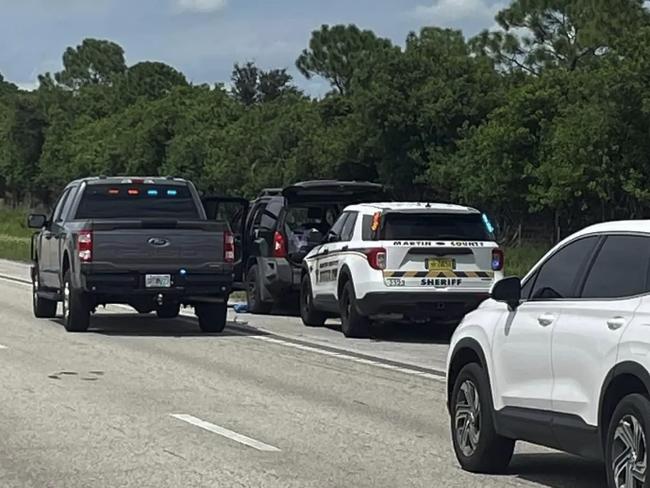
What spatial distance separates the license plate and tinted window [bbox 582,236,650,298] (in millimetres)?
11915

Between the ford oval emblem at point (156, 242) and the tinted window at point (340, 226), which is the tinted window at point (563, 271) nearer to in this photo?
the ford oval emblem at point (156, 242)

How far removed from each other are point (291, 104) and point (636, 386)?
216 ft

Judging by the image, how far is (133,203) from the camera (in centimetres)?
2225

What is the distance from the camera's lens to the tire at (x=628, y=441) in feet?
25.9

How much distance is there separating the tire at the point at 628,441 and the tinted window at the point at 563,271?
1119 millimetres

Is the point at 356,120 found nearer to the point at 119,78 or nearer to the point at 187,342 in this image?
the point at 187,342

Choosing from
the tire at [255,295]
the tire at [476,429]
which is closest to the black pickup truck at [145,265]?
the tire at [255,295]

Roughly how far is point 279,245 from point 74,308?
4.06 meters

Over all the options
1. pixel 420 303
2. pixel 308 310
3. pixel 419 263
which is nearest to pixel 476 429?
pixel 420 303

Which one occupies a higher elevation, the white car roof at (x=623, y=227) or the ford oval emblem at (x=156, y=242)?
the white car roof at (x=623, y=227)

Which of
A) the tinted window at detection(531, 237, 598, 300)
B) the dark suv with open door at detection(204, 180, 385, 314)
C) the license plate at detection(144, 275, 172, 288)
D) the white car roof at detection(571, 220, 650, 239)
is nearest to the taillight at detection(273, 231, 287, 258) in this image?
the dark suv with open door at detection(204, 180, 385, 314)

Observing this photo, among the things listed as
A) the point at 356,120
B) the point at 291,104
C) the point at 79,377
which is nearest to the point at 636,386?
the point at 79,377

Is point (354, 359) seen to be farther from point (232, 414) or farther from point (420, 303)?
point (232, 414)

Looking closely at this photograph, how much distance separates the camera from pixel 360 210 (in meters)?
20.8
